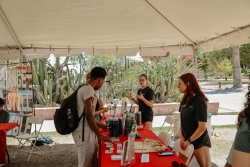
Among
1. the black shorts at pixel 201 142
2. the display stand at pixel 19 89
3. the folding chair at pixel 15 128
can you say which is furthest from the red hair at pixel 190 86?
the display stand at pixel 19 89


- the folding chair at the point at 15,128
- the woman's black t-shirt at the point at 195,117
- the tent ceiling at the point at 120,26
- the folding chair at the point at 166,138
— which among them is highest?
the tent ceiling at the point at 120,26

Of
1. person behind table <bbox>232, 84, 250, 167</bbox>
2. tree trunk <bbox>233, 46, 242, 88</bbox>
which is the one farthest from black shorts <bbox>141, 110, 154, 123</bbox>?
tree trunk <bbox>233, 46, 242, 88</bbox>

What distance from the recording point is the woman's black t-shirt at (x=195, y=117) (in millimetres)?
2605

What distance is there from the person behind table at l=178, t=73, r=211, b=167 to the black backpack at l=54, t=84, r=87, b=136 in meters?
1.13

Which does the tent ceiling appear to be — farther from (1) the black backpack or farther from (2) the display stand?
(1) the black backpack

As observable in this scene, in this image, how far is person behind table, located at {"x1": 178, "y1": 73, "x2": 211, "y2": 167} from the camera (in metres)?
2.60

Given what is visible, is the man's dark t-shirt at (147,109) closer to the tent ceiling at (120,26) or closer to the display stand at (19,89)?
the tent ceiling at (120,26)

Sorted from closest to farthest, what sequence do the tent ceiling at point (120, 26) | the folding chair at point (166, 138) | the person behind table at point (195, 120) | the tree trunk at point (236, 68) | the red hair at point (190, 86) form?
the person behind table at point (195, 120)
the red hair at point (190, 86)
the folding chair at point (166, 138)
the tent ceiling at point (120, 26)
the tree trunk at point (236, 68)

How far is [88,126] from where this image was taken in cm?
250

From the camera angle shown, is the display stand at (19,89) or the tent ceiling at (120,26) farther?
the display stand at (19,89)

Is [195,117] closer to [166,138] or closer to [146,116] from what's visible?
[166,138]

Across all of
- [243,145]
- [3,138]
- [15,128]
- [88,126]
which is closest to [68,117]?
[88,126]

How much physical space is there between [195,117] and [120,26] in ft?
8.55

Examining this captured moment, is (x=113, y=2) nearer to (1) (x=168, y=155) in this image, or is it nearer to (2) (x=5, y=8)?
(2) (x=5, y=8)
